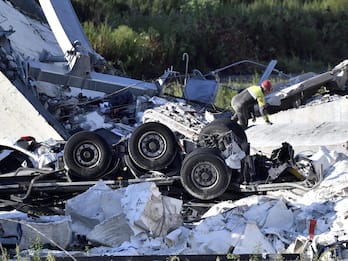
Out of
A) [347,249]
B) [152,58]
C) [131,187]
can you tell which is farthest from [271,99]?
[152,58]

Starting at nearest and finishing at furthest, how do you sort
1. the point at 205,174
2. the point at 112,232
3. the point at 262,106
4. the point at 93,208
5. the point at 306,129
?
the point at 112,232 → the point at 93,208 → the point at 205,174 → the point at 306,129 → the point at 262,106

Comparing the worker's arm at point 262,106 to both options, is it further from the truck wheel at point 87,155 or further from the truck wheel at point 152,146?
the truck wheel at point 87,155

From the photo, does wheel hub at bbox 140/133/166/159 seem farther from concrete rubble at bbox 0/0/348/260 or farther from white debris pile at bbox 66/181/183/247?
white debris pile at bbox 66/181/183/247

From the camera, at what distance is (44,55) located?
1848 centimetres

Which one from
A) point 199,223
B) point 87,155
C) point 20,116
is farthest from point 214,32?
point 199,223

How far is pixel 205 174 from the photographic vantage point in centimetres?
1111

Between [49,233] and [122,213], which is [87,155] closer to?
[122,213]

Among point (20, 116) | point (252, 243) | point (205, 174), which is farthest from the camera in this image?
point (20, 116)

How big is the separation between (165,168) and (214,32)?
2253cm

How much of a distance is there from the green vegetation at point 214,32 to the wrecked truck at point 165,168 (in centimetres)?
1678

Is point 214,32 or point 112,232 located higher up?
point 214,32

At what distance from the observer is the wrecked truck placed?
1111cm

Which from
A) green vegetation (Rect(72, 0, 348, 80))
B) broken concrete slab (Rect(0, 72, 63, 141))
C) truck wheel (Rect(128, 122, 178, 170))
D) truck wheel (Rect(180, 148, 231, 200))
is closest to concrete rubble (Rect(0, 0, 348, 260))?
truck wheel (Rect(180, 148, 231, 200))

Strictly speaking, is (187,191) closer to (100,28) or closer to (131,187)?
(131,187)
